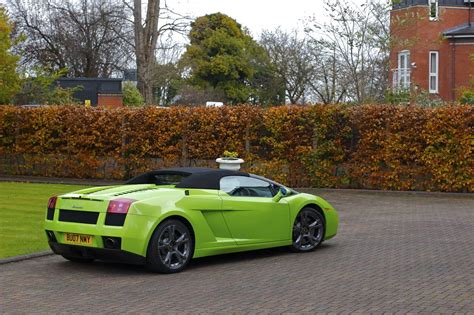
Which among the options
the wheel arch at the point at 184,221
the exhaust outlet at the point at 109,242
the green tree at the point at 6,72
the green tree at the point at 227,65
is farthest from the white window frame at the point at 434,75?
the exhaust outlet at the point at 109,242

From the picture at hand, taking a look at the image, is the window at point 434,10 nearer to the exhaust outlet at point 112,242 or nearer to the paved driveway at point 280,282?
the paved driveway at point 280,282

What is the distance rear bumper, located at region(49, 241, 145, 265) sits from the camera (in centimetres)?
943

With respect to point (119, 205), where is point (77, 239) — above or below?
below

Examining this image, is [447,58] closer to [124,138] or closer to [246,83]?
[246,83]

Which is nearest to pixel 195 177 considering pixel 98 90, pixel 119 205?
pixel 119 205

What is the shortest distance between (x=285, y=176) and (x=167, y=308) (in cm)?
1582

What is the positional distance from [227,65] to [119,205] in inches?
1974

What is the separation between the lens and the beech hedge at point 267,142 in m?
21.8

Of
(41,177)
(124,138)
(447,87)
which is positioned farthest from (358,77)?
(447,87)

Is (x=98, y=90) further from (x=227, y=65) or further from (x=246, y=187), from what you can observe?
(x=246, y=187)

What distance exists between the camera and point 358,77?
101 feet

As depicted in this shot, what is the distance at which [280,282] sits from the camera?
9227mm

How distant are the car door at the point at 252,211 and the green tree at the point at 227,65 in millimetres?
46878

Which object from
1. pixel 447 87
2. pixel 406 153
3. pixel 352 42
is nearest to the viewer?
pixel 406 153
